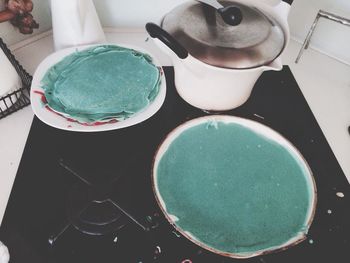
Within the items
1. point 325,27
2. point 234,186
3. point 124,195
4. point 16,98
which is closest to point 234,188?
point 234,186

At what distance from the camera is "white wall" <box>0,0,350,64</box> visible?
0.78m

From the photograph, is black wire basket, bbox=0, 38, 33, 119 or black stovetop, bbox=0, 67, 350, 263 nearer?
black stovetop, bbox=0, 67, 350, 263

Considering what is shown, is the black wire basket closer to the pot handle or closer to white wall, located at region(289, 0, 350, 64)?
the pot handle

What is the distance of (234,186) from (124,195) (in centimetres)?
20

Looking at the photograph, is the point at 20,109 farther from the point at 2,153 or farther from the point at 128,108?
the point at 128,108

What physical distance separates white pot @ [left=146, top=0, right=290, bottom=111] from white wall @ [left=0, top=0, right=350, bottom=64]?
0.29 metres

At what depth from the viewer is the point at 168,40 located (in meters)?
0.47

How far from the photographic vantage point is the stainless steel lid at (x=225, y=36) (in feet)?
1.65

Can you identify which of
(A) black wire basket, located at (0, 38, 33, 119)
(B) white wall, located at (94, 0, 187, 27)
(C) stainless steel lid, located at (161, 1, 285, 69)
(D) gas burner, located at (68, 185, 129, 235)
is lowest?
(D) gas burner, located at (68, 185, 129, 235)

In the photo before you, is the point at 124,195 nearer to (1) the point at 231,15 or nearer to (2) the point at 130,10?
(1) the point at 231,15

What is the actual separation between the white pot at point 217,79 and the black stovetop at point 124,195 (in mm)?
44

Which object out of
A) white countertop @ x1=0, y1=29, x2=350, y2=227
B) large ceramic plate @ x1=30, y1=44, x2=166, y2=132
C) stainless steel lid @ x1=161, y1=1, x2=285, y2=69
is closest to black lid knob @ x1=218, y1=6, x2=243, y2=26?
stainless steel lid @ x1=161, y1=1, x2=285, y2=69

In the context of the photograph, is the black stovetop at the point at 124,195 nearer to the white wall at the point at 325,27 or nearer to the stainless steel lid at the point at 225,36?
the stainless steel lid at the point at 225,36

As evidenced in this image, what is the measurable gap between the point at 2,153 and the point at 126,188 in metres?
0.26
